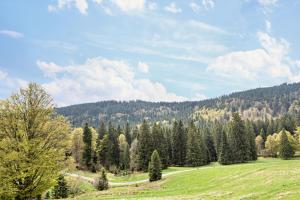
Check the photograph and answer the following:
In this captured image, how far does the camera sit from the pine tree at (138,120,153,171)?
94.0 meters

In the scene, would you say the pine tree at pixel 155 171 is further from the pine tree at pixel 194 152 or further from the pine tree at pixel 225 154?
the pine tree at pixel 225 154

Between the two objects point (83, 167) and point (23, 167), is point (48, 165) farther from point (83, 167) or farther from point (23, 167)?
point (83, 167)

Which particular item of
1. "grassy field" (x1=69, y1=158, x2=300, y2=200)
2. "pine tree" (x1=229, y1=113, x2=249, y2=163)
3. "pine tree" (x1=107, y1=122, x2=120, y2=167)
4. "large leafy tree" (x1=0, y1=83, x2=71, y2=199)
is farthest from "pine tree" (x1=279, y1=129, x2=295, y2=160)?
"large leafy tree" (x1=0, y1=83, x2=71, y2=199)

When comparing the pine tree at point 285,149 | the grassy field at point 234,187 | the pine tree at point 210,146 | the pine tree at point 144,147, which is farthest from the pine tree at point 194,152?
the grassy field at point 234,187

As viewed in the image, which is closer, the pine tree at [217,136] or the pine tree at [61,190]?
the pine tree at [61,190]

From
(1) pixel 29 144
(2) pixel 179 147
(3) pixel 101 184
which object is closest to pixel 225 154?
(2) pixel 179 147

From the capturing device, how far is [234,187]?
121 feet

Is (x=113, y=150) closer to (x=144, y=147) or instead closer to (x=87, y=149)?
(x=87, y=149)

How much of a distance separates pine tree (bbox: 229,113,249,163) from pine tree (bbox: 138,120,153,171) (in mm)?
23579

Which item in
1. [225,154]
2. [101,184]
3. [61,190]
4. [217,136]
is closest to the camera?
[61,190]

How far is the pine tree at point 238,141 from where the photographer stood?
95.5m

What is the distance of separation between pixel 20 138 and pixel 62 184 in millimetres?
30060

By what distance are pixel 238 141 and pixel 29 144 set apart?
79.5m

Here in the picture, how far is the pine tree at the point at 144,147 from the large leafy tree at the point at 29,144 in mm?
67325
